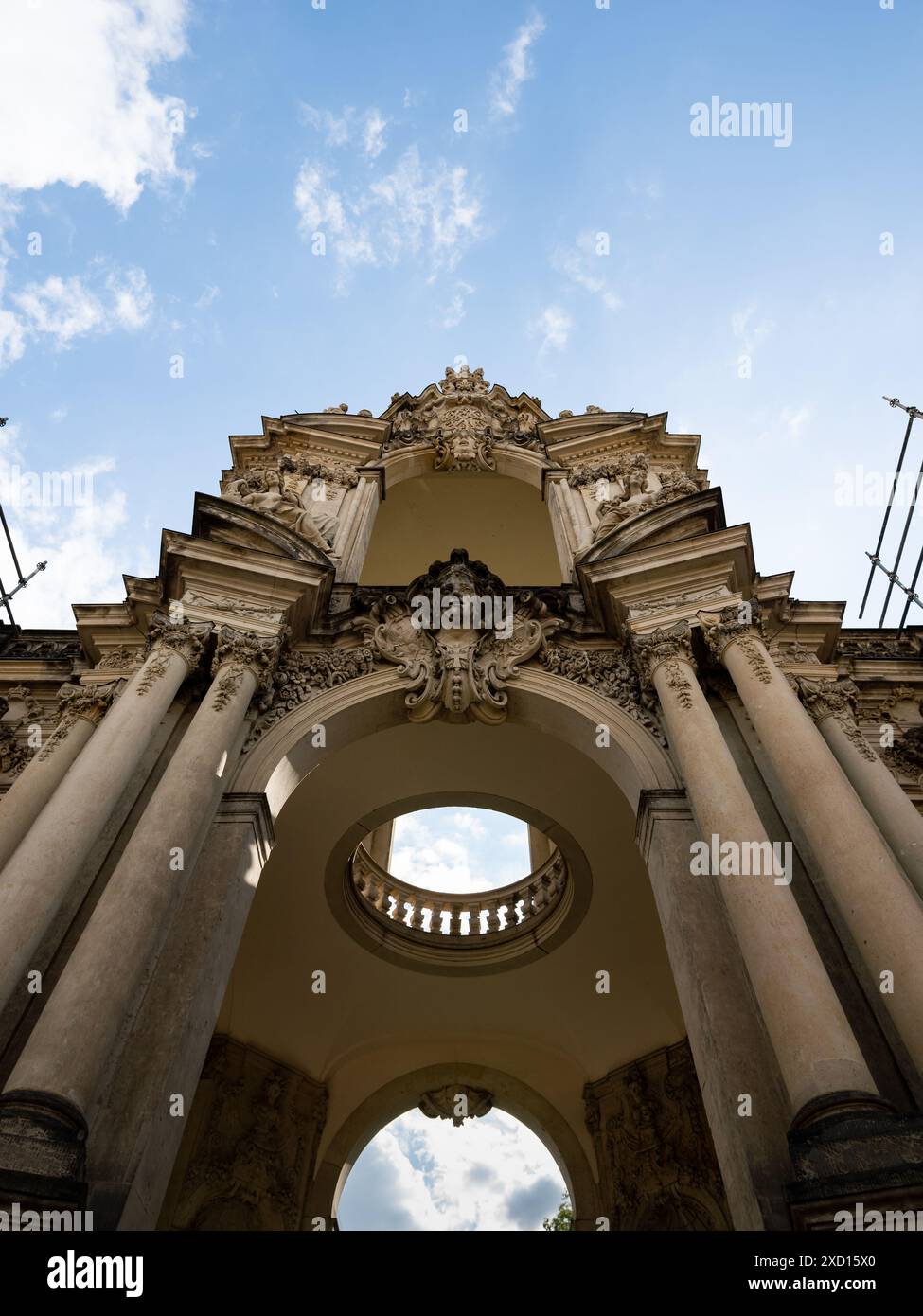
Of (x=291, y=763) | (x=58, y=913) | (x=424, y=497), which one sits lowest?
(x=58, y=913)

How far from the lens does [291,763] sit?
29.1ft

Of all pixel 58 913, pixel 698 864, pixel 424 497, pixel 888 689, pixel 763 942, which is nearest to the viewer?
pixel 763 942

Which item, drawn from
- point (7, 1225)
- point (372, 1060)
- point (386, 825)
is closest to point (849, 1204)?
point (7, 1225)

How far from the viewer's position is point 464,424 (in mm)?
16406

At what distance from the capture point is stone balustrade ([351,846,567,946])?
48.3 ft

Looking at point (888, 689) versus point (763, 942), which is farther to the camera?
point (888, 689)

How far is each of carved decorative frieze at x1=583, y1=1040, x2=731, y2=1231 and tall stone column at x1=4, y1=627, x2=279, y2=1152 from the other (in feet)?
32.2

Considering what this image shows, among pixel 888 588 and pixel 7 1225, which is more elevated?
pixel 888 588

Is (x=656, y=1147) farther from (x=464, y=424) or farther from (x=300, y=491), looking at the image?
(x=464, y=424)

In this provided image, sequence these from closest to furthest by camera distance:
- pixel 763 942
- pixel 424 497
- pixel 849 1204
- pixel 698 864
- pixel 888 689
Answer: pixel 849 1204, pixel 763 942, pixel 698 864, pixel 888 689, pixel 424 497

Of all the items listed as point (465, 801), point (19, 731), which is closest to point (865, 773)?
point (465, 801)

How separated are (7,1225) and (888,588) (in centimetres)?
1510

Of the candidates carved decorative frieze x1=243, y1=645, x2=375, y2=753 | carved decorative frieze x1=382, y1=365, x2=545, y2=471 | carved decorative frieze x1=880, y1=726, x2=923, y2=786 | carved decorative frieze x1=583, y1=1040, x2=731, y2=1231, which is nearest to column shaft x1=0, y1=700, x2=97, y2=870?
carved decorative frieze x1=243, y1=645, x2=375, y2=753
